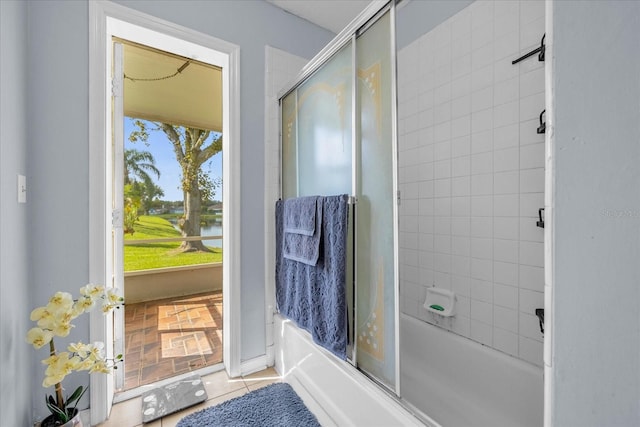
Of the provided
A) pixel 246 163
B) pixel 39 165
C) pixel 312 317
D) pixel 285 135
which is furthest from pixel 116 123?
pixel 312 317

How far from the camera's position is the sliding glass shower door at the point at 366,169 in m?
1.11

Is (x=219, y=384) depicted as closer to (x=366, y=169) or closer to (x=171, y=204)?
(x=366, y=169)

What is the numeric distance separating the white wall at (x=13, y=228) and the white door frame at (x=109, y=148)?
0.78 feet

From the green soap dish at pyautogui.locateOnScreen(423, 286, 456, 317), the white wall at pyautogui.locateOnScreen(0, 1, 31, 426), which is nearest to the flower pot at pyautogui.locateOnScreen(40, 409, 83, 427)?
the white wall at pyautogui.locateOnScreen(0, 1, 31, 426)

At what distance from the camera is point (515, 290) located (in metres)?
1.47

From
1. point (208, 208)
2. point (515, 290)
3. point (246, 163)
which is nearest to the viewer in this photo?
point (515, 290)

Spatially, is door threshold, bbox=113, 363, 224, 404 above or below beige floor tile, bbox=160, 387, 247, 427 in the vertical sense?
above

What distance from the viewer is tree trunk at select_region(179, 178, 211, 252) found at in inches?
149

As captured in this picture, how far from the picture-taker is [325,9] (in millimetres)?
2072

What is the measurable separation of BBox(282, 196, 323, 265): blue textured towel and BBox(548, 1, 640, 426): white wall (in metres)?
1.02

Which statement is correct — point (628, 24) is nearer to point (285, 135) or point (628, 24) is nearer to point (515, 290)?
point (515, 290)

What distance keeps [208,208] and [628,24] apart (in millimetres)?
3988

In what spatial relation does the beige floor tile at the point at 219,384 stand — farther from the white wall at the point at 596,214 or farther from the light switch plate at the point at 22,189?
the white wall at the point at 596,214

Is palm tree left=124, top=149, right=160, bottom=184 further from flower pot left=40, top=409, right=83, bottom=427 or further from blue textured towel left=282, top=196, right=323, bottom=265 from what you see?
flower pot left=40, top=409, right=83, bottom=427
